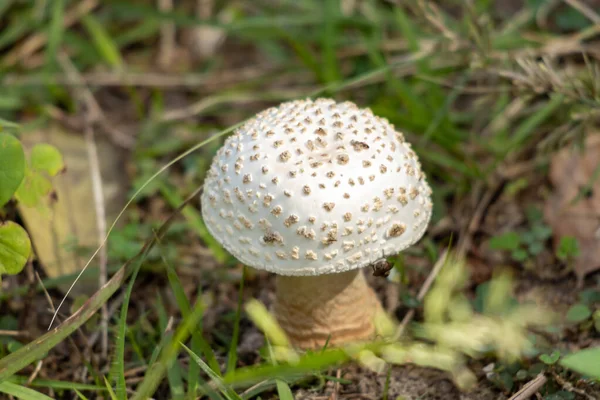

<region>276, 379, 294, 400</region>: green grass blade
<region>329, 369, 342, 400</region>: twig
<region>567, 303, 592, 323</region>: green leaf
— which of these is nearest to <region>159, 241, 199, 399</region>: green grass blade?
<region>276, 379, 294, 400</region>: green grass blade

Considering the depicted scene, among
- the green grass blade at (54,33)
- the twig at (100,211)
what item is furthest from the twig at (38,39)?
the twig at (100,211)

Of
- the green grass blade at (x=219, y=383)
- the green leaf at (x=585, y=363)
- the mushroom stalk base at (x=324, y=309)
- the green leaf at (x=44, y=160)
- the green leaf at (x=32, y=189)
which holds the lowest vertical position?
the green grass blade at (x=219, y=383)

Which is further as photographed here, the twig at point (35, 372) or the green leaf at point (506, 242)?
the green leaf at point (506, 242)

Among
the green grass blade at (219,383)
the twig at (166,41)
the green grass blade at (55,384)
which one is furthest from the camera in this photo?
the twig at (166,41)

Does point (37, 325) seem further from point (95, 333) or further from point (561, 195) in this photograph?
point (561, 195)

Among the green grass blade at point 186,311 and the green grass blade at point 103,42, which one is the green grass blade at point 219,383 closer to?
the green grass blade at point 186,311

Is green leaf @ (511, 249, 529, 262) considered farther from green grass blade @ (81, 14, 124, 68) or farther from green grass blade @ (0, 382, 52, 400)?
green grass blade @ (81, 14, 124, 68)

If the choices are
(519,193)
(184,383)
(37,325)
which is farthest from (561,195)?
(37,325)
